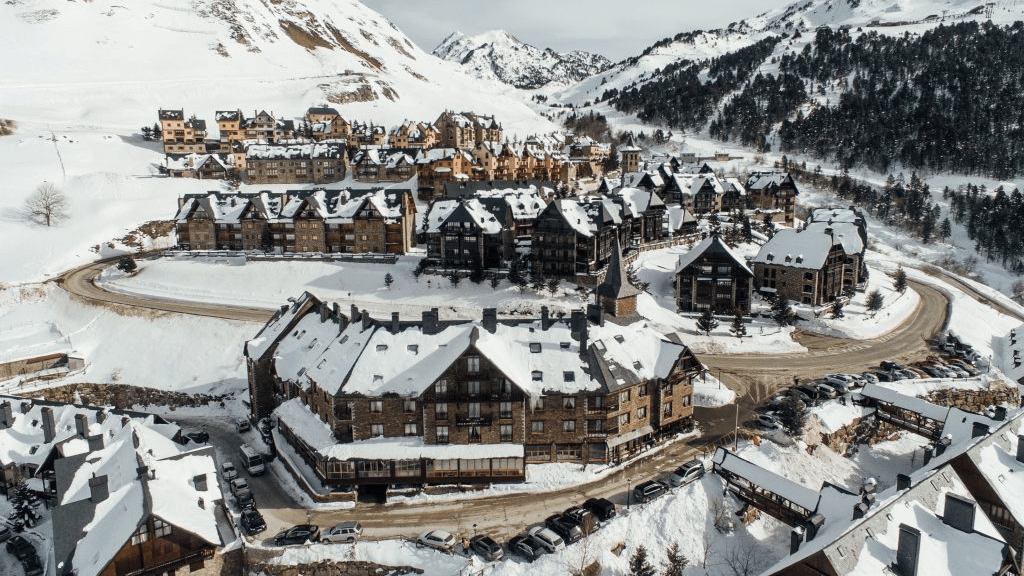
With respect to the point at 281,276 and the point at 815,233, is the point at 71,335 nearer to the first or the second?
the point at 281,276

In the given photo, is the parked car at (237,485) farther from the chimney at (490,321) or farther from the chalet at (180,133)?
the chalet at (180,133)

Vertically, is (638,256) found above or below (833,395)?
above

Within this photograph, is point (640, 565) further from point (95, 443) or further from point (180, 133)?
point (180, 133)

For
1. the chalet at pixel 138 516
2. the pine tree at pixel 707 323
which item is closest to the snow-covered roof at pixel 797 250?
the pine tree at pixel 707 323

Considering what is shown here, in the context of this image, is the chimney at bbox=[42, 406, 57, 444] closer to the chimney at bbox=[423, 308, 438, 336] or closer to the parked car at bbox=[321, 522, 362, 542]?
the parked car at bbox=[321, 522, 362, 542]

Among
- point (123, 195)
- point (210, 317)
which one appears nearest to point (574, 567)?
point (210, 317)
